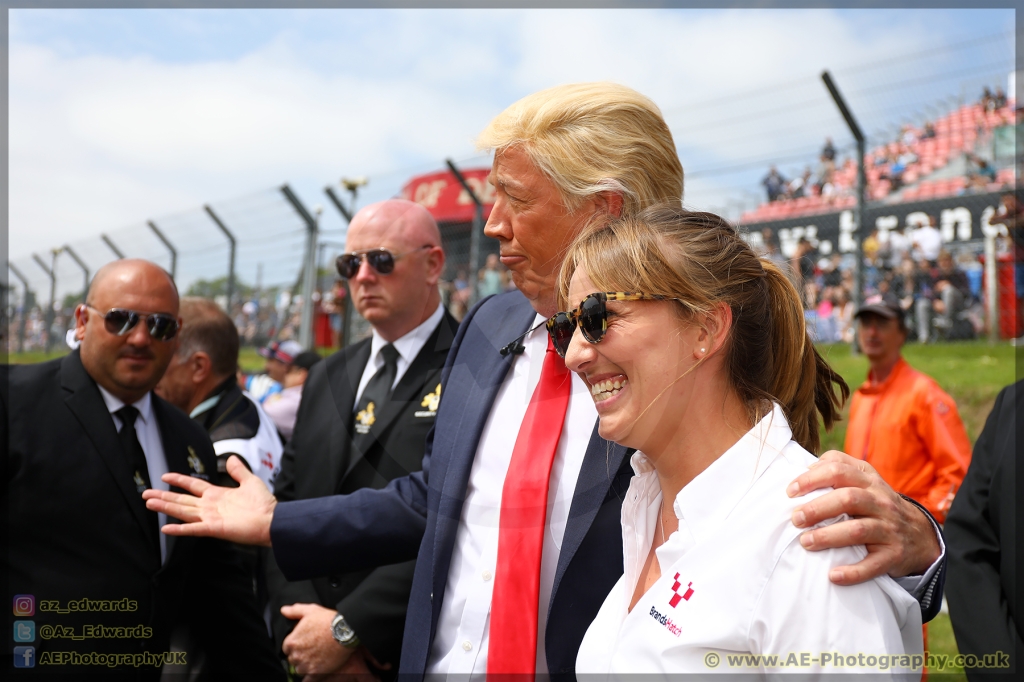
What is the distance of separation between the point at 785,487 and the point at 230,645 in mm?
2404

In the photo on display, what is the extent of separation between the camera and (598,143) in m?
1.99

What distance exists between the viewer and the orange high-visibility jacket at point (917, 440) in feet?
14.5

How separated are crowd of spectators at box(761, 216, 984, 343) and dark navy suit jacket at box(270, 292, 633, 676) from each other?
6.90 metres

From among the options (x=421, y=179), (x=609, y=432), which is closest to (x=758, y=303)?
(x=609, y=432)

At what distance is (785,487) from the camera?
139 cm

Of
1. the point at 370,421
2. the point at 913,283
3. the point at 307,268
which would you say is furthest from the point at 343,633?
the point at 913,283

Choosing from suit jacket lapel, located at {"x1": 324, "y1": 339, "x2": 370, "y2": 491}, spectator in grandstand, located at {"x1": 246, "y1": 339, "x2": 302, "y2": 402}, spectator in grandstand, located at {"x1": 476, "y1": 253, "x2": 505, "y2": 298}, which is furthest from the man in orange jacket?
spectator in grandstand, located at {"x1": 246, "y1": 339, "x2": 302, "y2": 402}

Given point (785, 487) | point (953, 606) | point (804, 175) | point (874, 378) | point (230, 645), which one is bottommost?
point (230, 645)

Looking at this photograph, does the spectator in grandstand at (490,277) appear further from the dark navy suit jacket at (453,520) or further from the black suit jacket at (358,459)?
the dark navy suit jacket at (453,520)

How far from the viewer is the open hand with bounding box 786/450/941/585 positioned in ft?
4.15

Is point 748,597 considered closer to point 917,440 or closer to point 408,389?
point 408,389

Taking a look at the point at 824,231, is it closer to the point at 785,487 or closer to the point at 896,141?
the point at 896,141

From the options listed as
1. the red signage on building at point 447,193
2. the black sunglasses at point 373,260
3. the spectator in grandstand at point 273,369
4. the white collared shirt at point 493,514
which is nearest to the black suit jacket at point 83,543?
the black sunglasses at point 373,260

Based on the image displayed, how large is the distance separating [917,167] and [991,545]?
321 inches
